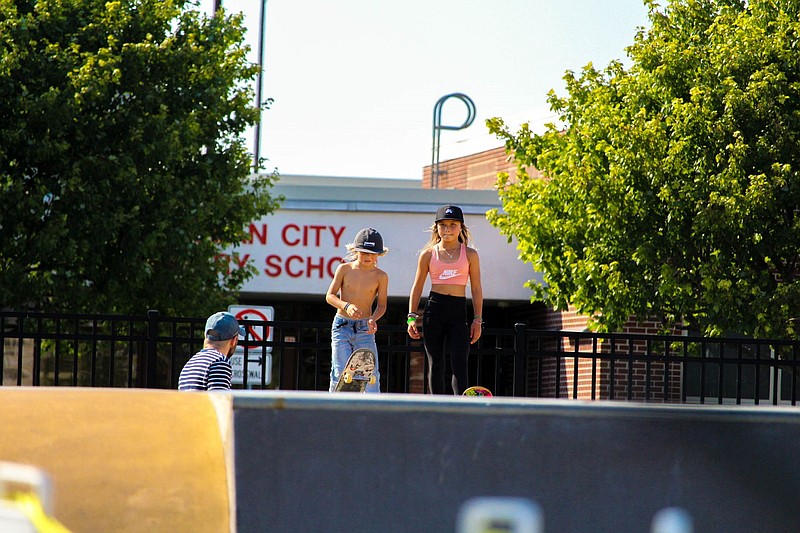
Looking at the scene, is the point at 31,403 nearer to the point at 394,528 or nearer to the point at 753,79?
the point at 394,528

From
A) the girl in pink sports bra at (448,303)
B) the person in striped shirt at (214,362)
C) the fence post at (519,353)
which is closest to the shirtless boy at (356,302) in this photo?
the girl in pink sports bra at (448,303)

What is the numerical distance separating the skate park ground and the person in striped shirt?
250cm

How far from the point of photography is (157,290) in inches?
654

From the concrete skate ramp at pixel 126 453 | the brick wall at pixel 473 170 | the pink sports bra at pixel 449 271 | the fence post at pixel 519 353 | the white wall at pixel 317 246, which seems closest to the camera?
the concrete skate ramp at pixel 126 453

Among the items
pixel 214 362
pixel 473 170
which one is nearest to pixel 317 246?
pixel 473 170

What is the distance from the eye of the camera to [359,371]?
902 cm

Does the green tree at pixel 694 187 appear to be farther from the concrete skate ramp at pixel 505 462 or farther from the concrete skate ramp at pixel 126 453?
the concrete skate ramp at pixel 126 453

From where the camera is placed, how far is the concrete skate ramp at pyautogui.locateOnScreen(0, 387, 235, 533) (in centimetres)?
430

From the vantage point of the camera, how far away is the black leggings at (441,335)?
29.3ft

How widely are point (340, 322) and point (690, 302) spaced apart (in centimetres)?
797

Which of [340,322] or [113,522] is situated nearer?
[113,522]

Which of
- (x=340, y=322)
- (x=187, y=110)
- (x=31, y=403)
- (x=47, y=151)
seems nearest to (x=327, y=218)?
(x=187, y=110)

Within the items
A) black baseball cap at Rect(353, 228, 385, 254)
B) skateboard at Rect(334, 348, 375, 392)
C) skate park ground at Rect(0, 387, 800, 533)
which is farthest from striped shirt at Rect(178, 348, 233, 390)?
skate park ground at Rect(0, 387, 800, 533)

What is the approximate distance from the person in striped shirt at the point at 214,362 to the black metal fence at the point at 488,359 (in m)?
2.57
